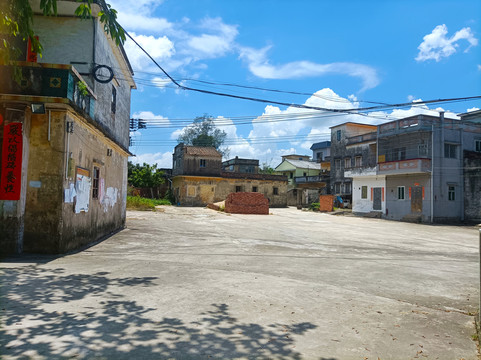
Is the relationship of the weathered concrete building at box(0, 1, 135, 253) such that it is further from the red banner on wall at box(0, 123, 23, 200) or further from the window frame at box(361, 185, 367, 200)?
the window frame at box(361, 185, 367, 200)

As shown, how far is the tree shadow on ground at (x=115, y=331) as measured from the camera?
3.26 m

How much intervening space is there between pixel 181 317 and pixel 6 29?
467cm

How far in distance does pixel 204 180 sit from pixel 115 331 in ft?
122

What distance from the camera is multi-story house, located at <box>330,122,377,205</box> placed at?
1422 inches

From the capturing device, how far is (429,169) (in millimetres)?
26062

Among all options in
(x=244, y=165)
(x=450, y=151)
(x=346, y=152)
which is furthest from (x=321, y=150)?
(x=450, y=151)

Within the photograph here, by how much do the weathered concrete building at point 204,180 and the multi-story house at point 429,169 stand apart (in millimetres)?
16898

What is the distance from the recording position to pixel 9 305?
4.39 meters

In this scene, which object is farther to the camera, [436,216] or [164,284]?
[436,216]

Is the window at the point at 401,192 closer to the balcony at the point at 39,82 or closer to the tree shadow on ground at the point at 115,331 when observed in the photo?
→ the balcony at the point at 39,82

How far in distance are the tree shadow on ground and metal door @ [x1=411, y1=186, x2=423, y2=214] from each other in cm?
2610

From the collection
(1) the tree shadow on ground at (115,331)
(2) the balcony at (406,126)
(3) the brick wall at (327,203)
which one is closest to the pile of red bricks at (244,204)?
(3) the brick wall at (327,203)

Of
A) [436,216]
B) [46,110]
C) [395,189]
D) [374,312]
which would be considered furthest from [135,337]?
[395,189]

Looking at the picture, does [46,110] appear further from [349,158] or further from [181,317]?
[349,158]
